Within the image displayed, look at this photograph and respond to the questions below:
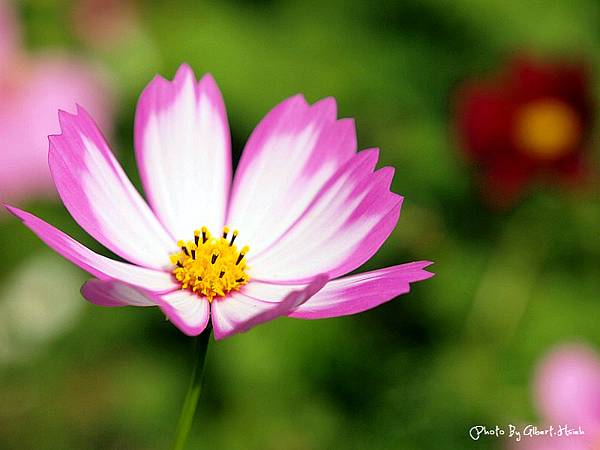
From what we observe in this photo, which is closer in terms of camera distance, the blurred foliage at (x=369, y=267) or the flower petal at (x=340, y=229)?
the flower petal at (x=340, y=229)

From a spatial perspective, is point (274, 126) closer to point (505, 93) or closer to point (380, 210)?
point (380, 210)

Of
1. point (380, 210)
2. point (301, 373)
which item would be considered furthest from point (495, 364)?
point (380, 210)

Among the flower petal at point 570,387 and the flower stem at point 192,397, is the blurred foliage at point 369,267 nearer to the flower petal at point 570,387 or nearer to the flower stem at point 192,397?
the flower petal at point 570,387

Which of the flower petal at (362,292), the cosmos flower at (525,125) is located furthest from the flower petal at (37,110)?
the flower petal at (362,292)

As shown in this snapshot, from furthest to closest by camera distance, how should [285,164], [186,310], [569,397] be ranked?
[569,397]
[285,164]
[186,310]

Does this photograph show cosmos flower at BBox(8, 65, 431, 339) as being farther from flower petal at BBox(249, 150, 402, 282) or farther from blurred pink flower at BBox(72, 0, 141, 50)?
blurred pink flower at BBox(72, 0, 141, 50)

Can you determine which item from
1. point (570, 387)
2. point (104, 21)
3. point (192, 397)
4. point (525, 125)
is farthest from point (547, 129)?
point (192, 397)

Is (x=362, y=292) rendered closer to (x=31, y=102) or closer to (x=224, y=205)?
(x=224, y=205)

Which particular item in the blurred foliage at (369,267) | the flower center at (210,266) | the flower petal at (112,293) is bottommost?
the flower petal at (112,293)
